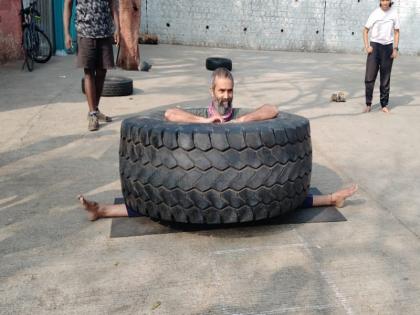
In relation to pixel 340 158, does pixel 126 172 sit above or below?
above

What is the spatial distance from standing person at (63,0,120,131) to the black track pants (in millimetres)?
3416

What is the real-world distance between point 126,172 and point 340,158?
89.9 inches

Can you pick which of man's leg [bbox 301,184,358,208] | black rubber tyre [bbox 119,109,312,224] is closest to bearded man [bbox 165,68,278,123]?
black rubber tyre [bbox 119,109,312,224]

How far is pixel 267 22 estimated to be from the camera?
1698cm

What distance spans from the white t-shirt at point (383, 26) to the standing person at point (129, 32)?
10.2 feet

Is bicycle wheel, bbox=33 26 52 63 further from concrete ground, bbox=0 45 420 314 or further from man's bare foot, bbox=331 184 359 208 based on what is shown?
man's bare foot, bbox=331 184 359 208

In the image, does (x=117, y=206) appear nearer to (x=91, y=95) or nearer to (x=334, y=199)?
(x=334, y=199)

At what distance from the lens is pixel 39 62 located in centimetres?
1052

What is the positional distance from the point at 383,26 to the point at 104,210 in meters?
4.87

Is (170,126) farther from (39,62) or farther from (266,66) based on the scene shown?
(266,66)

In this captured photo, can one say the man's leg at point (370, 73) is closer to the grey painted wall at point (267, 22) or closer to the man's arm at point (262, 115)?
the man's arm at point (262, 115)

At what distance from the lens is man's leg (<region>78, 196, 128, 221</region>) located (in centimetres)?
306

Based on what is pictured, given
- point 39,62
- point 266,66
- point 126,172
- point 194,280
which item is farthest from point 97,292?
point 266,66

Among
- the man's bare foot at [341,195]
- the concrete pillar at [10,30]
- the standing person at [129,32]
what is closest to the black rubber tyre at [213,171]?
the man's bare foot at [341,195]
